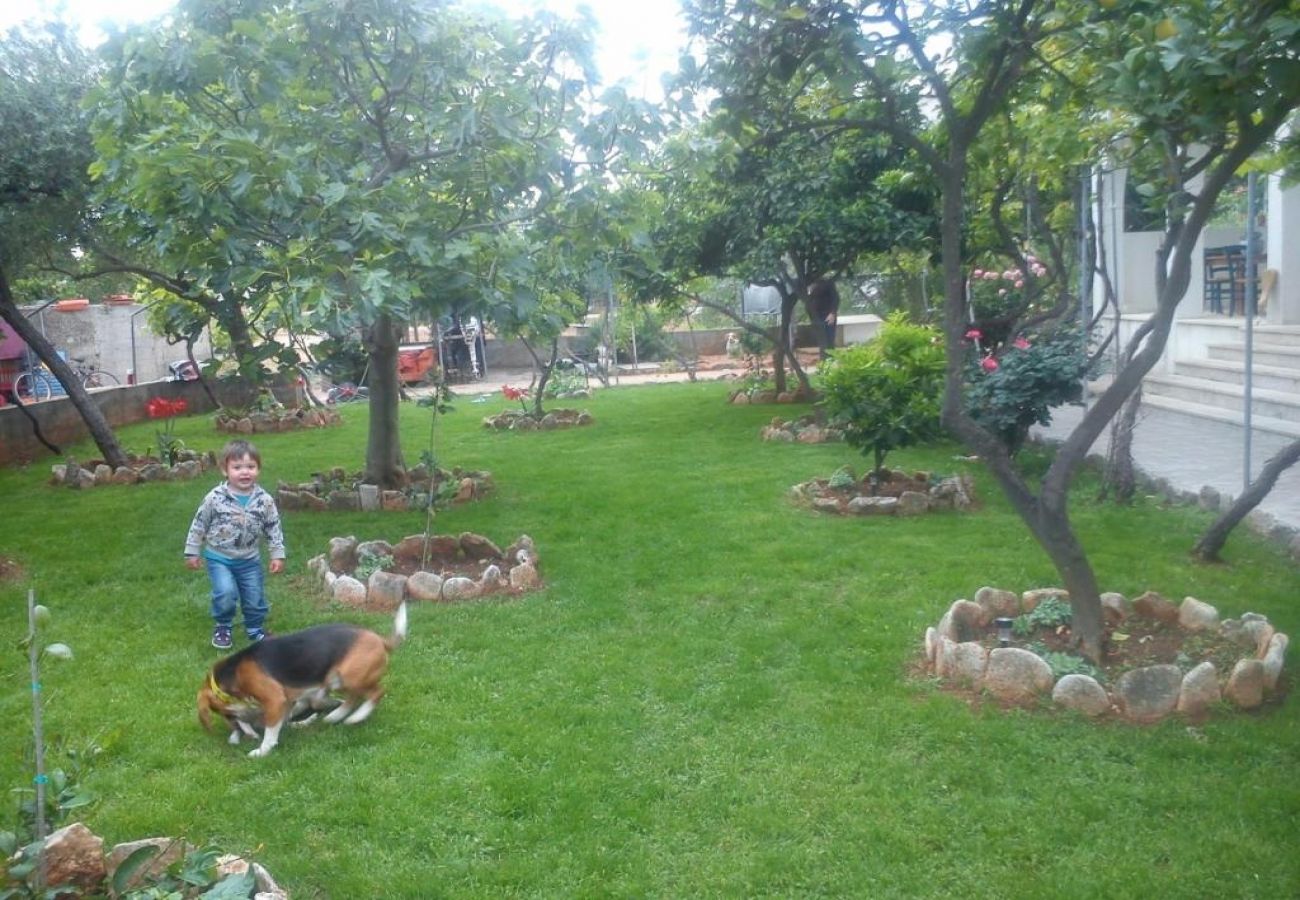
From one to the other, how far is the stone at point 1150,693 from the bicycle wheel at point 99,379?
18.3 m

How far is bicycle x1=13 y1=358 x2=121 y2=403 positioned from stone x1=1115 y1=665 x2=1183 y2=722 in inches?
560

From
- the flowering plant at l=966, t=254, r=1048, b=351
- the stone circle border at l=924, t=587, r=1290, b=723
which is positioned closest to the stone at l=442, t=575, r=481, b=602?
the stone circle border at l=924, t=587, r=1290, b=723

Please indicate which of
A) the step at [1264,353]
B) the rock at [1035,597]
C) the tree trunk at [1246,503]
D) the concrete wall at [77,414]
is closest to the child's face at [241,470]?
the rock at [1035,597]

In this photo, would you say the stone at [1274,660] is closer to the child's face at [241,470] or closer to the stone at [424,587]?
the stone at [424,587]

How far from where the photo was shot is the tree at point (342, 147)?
6.54m

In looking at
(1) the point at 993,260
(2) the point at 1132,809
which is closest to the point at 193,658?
(2) the point at 1132,809

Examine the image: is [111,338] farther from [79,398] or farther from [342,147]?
[342,147]

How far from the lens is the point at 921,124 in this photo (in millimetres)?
8711

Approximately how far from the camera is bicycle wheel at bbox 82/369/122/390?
19.8 m

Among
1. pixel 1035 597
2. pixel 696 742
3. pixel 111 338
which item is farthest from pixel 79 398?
pixel 111 338

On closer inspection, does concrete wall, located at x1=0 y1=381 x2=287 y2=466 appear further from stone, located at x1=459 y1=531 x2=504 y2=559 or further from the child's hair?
the child's hair

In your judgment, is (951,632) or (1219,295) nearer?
(951,632)

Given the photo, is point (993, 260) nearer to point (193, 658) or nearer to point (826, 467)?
point (826, 467)

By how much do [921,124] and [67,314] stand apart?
17.5 m
